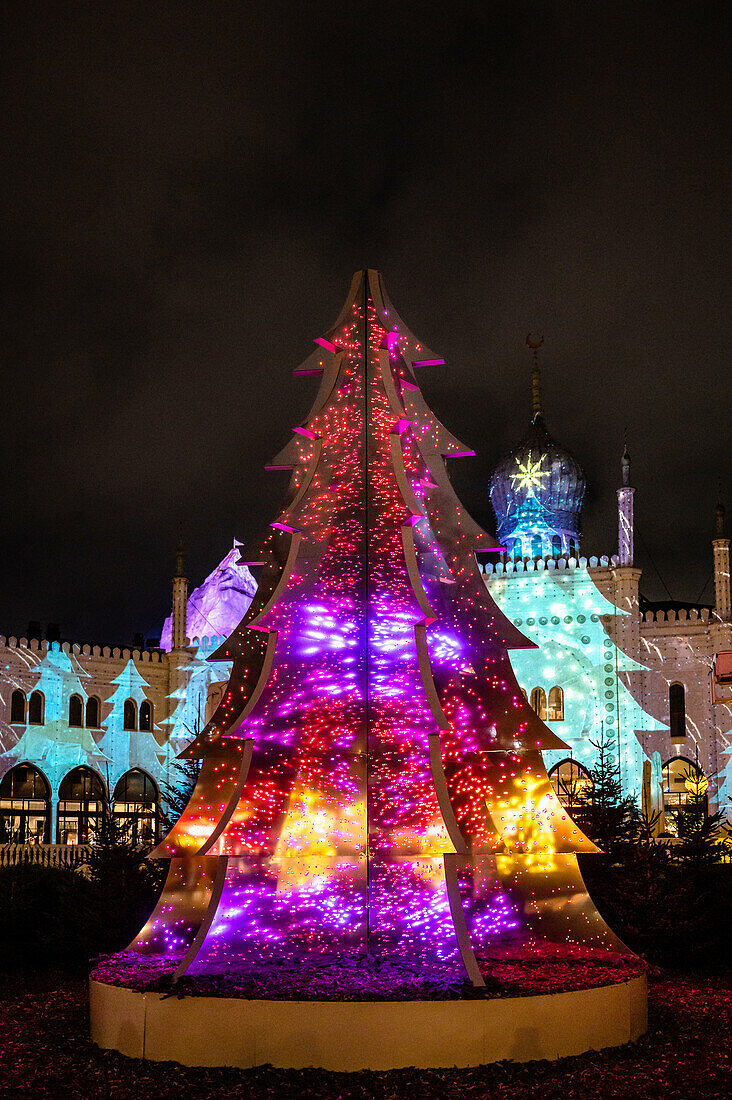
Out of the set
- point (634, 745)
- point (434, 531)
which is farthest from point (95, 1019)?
point (634, 745)

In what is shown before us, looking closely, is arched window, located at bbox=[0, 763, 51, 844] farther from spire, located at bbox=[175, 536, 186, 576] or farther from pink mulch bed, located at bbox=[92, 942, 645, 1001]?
pink mulch bed, located at bbox=[92, 942, 645, 1001]

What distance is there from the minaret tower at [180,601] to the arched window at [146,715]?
6.74ft

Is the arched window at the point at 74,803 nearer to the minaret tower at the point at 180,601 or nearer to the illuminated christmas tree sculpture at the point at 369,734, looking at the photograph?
the minaret tower at the point at 180,601

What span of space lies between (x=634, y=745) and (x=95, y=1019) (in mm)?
26519

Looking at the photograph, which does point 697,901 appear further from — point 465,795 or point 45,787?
point 45,787

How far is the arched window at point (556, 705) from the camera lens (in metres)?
33.5

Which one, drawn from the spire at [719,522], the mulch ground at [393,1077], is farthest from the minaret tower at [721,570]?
the mulch ground at [393,1077]

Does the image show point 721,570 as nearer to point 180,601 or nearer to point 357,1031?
point 180,601

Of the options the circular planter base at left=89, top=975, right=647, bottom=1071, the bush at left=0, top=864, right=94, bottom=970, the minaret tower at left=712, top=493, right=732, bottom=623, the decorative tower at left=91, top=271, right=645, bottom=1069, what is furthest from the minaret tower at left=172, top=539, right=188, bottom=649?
the circular planter base at left=89, top=975, right=647, bottom=1071

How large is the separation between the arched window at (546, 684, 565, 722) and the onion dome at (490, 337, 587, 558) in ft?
20.2

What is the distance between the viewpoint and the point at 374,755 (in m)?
9.53

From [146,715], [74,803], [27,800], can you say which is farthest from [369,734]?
[146,715]

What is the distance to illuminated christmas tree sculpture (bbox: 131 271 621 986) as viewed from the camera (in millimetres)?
9055

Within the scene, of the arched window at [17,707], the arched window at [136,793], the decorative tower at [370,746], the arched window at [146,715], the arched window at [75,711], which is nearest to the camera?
the decorative tower at [370,746]
